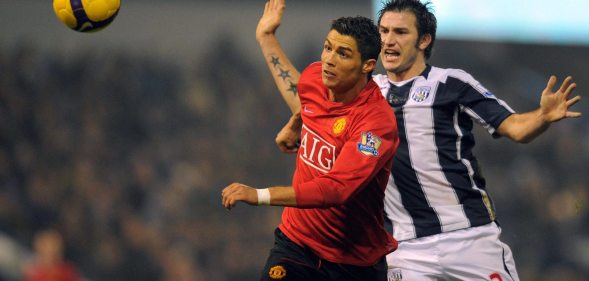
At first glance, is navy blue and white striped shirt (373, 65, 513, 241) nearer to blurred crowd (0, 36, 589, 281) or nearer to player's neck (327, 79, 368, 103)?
player's neck (327, 79, 368, 103)

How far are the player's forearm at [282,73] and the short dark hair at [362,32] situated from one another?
31.9 inches

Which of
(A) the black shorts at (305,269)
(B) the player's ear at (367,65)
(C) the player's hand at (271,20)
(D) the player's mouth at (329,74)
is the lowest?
(A) the black shorts at (305,269)

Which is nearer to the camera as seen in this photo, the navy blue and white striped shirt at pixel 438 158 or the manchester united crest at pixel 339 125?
the manchester united crest at pixel 339 125

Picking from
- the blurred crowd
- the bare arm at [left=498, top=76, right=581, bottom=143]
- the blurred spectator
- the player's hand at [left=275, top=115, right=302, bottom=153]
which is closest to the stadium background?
the blurred crowd

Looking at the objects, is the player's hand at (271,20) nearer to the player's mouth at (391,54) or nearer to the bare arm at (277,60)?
the bare arm at (277,60)

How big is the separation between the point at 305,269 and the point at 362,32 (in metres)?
1.19

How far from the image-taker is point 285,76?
5160 millimetres

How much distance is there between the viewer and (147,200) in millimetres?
10805

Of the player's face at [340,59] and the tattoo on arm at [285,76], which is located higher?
the player's face at [340,59]

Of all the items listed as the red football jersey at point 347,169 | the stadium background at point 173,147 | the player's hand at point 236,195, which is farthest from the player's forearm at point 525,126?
the stadium background at point 173,147

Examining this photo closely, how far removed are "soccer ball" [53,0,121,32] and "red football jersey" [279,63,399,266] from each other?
5.05 feet

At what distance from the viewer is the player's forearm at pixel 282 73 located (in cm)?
509

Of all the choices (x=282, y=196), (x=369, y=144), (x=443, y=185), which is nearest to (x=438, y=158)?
(x=443, y=185)

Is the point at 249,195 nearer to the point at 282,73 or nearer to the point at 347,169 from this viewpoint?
the point at 347,169
